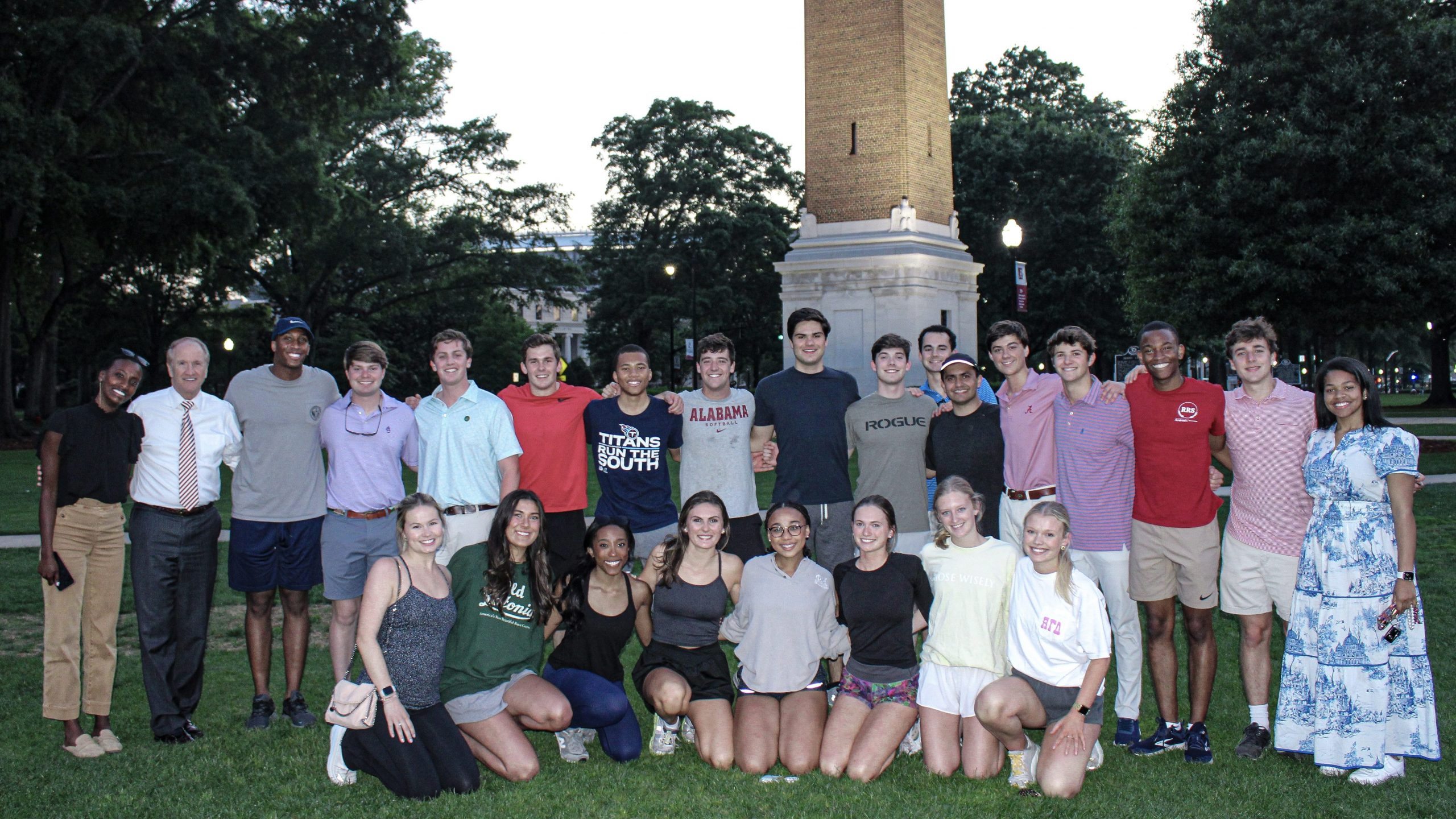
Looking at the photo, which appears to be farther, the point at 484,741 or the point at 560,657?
the point at 560,657

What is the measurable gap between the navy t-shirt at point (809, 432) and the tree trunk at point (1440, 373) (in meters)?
45.0

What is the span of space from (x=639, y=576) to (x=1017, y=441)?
2113mm

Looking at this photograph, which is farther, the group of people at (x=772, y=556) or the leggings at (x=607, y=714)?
the leggings at (x=607, y=714)

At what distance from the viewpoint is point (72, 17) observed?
25094mm

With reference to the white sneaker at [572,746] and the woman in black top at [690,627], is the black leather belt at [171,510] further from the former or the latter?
the woman in black top at [690,627]

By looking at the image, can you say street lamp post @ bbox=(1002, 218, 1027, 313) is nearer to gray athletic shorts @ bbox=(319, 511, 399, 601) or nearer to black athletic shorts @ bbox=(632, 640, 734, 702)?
black athletic shorts @ bbox=(632, 640, 734, 702)

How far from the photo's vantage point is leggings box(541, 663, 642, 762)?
5766 mm

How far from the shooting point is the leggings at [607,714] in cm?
577

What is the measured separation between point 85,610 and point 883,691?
160 inches

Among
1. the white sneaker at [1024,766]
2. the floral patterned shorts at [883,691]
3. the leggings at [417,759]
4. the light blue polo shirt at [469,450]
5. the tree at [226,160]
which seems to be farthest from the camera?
the tree at [226,160]

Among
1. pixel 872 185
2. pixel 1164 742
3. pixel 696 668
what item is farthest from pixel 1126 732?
pixel 872 185

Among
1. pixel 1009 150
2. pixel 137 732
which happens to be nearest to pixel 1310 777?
pixel 137 732

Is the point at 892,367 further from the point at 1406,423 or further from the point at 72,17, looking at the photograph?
the point at 1406,423

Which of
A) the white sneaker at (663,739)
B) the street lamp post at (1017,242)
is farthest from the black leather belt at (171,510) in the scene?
the street lamp post at (1017,242)
